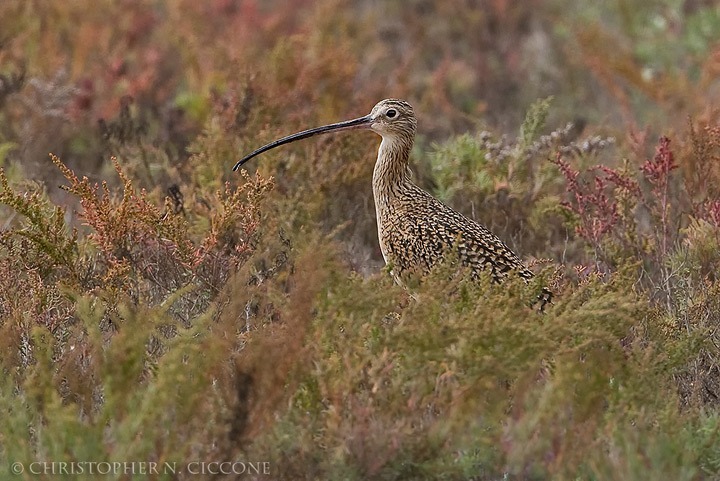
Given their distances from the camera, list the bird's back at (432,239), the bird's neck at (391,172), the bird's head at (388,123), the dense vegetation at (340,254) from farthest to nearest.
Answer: the bird's head at (388,123) → the bird's neck at (391,172) → the bird's back at (432,239) → the dense vegetation at (340,254)

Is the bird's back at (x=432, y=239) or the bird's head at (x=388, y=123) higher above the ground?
the bird's head at (x=388, y=123)

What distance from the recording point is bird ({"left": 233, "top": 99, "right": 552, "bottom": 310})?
16.5ft

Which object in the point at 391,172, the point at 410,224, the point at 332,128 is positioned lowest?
the point at 410,224

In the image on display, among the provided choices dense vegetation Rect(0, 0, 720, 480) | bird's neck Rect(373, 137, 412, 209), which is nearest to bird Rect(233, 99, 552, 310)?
bird's neck Rect(373, 137, 412, 209)

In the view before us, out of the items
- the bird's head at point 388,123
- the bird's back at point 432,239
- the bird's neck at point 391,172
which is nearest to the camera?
the bird's back at point 432,239

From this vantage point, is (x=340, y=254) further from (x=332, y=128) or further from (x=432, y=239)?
(x=432, y=239)

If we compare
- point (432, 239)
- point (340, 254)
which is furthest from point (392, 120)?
point (432, 239)

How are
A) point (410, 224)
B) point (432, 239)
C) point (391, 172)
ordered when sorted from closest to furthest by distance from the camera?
1. point (432, 239)
2. point (410, 224)
3. point (391, 172)

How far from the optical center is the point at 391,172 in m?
5.80

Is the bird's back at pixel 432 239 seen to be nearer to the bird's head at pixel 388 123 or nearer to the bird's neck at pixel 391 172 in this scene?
the bird's neck at pixel 391 172

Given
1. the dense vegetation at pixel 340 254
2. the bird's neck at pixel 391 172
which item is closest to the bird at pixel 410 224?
the bird's neck at pixel 391 172

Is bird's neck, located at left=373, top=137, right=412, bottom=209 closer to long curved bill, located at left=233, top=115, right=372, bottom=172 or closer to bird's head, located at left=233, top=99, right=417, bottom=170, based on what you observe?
bird's head, located at left=233, top=99, right=417, bottom=170

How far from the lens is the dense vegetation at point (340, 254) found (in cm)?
366

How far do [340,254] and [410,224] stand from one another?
2.32 ft
